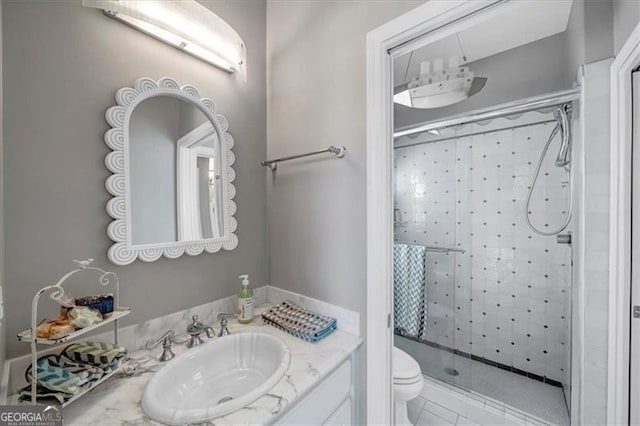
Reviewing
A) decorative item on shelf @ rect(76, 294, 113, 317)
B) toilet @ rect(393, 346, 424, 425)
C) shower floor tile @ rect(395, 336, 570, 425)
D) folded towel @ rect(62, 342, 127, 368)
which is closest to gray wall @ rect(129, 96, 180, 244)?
decorative item on shelf @ rect(76, 294, 113, 317)

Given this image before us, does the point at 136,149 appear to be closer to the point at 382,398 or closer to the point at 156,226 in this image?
the point at 156,226

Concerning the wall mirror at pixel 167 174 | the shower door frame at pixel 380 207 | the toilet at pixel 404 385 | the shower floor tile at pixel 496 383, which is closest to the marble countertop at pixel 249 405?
the shower door frame at pixel 380 207

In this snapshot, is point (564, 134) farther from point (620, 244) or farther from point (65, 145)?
point (65, 145)

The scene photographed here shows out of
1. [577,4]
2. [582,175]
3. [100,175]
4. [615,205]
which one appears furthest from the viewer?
[577,4]

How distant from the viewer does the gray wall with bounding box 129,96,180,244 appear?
0.93m

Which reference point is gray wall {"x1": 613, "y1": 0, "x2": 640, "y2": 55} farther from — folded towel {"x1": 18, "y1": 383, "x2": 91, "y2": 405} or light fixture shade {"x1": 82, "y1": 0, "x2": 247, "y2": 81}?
folded towel {"x1": 18, "y1": 383, "x2": 91, "y2": 405}

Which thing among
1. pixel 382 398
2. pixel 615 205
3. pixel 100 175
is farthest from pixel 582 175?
pixel 100 175

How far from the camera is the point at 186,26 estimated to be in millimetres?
923

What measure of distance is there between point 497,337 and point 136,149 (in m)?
2.67

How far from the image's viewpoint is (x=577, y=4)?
1357 millimetres

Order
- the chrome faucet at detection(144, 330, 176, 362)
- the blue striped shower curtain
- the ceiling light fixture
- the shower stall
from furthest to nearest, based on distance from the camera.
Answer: the blue striped shower curtain
the shower stall
the ceiling light fixture
the chrome faucet at detection(144, 330, 176, 362)

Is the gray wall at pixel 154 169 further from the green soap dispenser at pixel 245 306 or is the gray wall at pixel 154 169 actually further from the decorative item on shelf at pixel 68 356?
the green soap dispenser at pixel 245 306

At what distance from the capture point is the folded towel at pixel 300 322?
999 millimetres

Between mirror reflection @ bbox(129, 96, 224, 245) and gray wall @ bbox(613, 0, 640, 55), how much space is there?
5.51 ft
